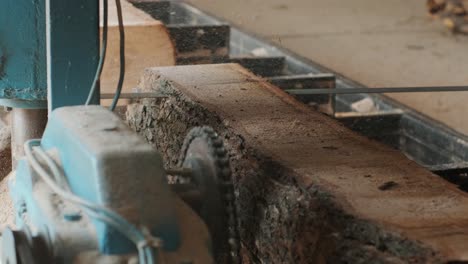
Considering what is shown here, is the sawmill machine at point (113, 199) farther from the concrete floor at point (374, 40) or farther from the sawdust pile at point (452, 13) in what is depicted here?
the sawdust pile at point (452, 13)

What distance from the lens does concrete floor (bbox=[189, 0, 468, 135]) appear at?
5062 mm

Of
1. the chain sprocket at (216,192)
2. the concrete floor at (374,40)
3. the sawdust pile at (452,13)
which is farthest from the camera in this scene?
the sawdust pile at (452,13)

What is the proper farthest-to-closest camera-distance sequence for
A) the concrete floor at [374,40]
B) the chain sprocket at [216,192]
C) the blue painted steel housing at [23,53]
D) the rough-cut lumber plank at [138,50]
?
the concrete floor at [374,40], the rough-cut lumber plank at [138,50], the blue painted steel housing at [23,53], the chain sprocket at [216,192]

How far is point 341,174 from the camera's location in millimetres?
1807

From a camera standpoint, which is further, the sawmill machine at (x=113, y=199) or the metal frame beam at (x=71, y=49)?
the metal frame beam at (x=71, y=49)

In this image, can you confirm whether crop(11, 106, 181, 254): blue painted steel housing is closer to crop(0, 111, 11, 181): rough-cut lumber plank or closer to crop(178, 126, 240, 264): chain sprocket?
crop(178, 126, 240, 264): chain sprocket

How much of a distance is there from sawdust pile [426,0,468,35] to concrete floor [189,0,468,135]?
70 millimetres

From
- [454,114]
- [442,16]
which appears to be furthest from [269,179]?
[442,16]

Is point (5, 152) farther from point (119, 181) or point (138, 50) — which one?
point (119, 181)

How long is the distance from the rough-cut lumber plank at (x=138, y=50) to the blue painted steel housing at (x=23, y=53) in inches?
43.7

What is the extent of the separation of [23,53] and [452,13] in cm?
489

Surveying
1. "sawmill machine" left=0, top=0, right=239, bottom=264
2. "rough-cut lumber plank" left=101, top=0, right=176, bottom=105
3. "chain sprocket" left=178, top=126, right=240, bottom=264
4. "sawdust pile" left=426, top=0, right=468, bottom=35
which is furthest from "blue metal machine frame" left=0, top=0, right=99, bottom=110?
"sawdust pile" left=426, top=0, right=468, bottom=35

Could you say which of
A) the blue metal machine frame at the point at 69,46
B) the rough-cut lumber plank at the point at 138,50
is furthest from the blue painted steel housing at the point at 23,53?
the rough-cut lumber plank at the point at 138,50

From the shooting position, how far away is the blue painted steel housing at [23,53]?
7.65 feet
